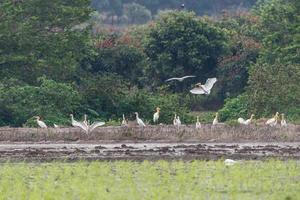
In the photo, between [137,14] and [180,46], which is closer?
[180,46]

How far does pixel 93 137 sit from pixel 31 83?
30.7 feet

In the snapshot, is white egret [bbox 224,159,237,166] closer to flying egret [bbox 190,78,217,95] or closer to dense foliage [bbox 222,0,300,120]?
flying egret [bbox 190,78,217,95]

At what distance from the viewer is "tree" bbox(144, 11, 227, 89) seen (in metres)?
46.3

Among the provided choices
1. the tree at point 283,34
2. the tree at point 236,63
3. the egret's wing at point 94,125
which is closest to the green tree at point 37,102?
the egret's wing at point 94,125

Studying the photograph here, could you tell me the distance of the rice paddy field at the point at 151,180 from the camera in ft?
57.6

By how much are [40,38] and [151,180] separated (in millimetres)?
20500

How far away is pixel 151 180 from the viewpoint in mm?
19578

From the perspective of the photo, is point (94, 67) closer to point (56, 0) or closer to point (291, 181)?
point (56, 0)

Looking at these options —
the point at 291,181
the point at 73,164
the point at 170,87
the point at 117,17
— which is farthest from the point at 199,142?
the point at 117,17

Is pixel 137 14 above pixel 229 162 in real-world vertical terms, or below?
above

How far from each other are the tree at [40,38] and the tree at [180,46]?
20.8 feet

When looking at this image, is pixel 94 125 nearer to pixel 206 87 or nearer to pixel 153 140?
pixel 153 140

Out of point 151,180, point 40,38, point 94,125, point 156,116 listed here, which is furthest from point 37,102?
point 151,180

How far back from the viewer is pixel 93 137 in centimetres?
3045
